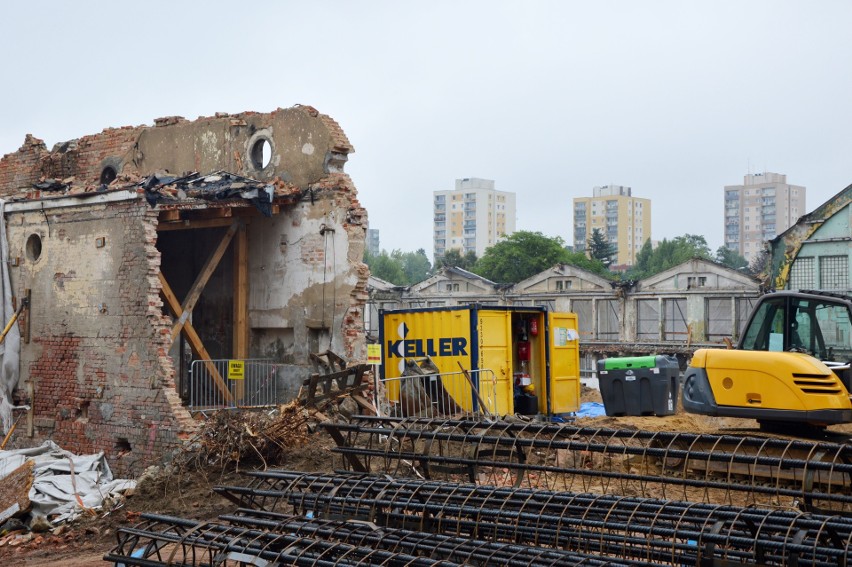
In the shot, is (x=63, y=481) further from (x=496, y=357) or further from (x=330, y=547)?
(x=330, y=547)

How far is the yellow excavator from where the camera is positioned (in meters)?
11.3

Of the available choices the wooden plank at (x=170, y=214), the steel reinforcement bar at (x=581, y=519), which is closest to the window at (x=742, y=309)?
the wooden plank at (x=170, y=214)

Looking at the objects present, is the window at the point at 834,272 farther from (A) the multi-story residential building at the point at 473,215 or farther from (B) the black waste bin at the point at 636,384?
(A) the multi-story residential building at the point at 473,215

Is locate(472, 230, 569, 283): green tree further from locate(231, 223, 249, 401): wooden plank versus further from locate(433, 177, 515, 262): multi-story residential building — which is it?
locate(433, 177, 515, 262): multi-story residential building

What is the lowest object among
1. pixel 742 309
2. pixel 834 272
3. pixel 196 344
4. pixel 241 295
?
pixel 196 344

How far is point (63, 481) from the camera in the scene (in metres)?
15.2

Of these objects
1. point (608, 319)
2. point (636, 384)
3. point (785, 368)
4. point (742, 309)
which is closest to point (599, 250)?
point (608, 319)

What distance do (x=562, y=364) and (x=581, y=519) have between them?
41.0ft

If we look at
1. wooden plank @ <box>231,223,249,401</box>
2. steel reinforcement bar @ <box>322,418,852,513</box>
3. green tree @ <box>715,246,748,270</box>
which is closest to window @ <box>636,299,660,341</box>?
wooden plank @ <box>231,223,249,401</box>

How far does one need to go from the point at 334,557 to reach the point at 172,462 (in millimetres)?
9324

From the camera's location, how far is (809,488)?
25.3 feet

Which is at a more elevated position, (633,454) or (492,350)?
(492,350)

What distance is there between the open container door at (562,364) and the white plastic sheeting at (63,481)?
803cm

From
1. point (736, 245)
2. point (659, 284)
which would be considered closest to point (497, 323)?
point (659, 284)
